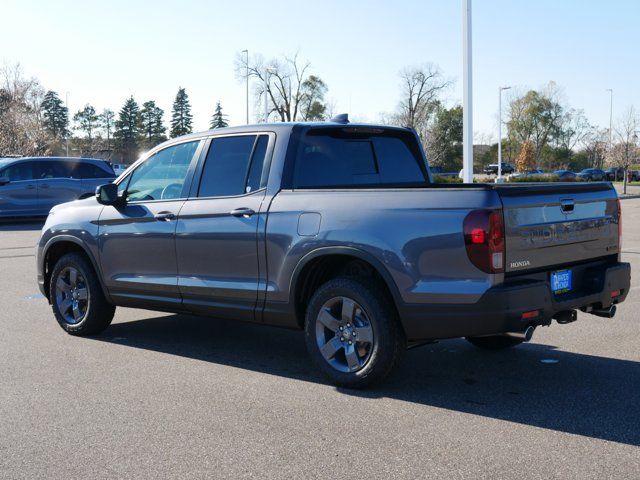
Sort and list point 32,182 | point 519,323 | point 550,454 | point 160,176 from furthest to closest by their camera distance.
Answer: point 32,182, point 160,176, point 519,323, point 550,454

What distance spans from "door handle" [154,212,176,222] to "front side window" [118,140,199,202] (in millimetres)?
168

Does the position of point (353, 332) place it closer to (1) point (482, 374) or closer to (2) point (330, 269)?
(2) point (330, 269)

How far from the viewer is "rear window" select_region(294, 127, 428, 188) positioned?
5.89m

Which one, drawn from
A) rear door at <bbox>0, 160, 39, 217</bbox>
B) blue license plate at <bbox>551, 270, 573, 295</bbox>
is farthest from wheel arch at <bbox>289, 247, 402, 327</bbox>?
rear door at <bbox>0, 160, 39, 217</bbox>

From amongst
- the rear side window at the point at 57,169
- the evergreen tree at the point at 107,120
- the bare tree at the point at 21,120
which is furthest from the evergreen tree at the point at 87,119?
the rear side window at the point at 57,169

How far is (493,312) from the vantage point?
15.3ft

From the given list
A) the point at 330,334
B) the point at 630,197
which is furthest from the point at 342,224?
the point at 630,197

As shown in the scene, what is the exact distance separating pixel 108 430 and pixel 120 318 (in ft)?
12.7

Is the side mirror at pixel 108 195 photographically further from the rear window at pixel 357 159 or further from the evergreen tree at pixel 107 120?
the evergreen tree at pixel 107 120

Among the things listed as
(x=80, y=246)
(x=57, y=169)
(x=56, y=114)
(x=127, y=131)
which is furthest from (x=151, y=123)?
(x=80, y=246)

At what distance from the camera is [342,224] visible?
521cm

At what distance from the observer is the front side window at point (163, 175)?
6.47 metres

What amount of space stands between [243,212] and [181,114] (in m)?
113

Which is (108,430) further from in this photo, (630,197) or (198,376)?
(630,197)
